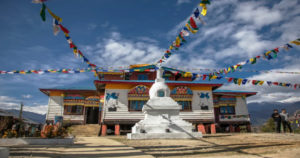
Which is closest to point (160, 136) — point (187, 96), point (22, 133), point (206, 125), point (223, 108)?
point (22, 133)

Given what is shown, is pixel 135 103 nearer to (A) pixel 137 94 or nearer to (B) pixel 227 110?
(A) pixel 137 94

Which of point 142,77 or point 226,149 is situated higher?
point 142,77

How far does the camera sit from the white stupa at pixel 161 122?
993 cm

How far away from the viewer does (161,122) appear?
1066cm

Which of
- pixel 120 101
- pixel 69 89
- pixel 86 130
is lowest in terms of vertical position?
pixel 86 130

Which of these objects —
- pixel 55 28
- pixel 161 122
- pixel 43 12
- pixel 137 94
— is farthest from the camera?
pixel 137 94

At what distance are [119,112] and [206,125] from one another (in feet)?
34.5

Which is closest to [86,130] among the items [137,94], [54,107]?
[54,107]

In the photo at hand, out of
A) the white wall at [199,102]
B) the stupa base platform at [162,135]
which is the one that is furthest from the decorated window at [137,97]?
the stupa base platform at [162,135]

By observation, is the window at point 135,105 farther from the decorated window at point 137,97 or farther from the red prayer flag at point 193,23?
the red prayer flag at point 193,23

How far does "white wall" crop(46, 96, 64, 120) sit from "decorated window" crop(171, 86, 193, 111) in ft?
45.1

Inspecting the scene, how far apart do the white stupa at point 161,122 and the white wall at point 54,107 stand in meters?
13.8

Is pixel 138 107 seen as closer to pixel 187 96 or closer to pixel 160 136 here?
pixel 187 96

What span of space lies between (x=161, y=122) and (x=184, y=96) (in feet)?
32.2
